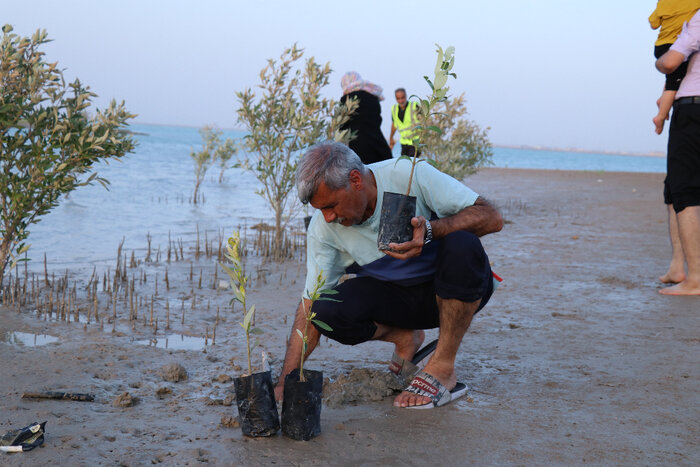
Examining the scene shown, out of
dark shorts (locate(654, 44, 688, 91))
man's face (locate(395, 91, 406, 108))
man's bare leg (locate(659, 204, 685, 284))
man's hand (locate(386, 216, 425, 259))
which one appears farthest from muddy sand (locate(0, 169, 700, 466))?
man's face (locate(395, 91, 406, 108))

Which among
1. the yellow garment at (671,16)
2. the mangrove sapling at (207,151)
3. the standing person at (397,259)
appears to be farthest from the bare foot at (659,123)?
the mangrove sapling at (207,151)

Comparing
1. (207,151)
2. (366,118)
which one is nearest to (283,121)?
(366,118)

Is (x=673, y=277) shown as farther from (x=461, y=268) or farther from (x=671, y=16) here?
(x=461, y=268)

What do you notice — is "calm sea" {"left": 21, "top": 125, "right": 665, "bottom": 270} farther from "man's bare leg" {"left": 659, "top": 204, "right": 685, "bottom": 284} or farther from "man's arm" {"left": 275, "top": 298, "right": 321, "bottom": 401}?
"man's bare leg" {"left": 659, "top": 204, "right": 685, "bottom": 284}

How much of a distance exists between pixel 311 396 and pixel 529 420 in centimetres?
102

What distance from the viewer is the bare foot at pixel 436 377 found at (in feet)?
9.59

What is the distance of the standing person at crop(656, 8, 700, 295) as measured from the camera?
4781mm

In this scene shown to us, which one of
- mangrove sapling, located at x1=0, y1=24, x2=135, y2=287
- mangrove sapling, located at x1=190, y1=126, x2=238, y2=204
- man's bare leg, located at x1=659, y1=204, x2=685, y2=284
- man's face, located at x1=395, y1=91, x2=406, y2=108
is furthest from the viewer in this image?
mangrove sapling, located at x1=190, y1=126, x2=238, y2=204

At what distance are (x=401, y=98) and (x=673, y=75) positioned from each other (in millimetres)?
6837

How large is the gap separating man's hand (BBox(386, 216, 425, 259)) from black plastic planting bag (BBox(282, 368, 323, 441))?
612 millimetres

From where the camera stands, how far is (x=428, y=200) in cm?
301

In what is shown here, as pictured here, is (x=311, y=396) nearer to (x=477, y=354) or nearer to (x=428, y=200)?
(x=428, y=200)

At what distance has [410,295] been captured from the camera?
3.15 meters

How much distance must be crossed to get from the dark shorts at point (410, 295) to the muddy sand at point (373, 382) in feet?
0.98
